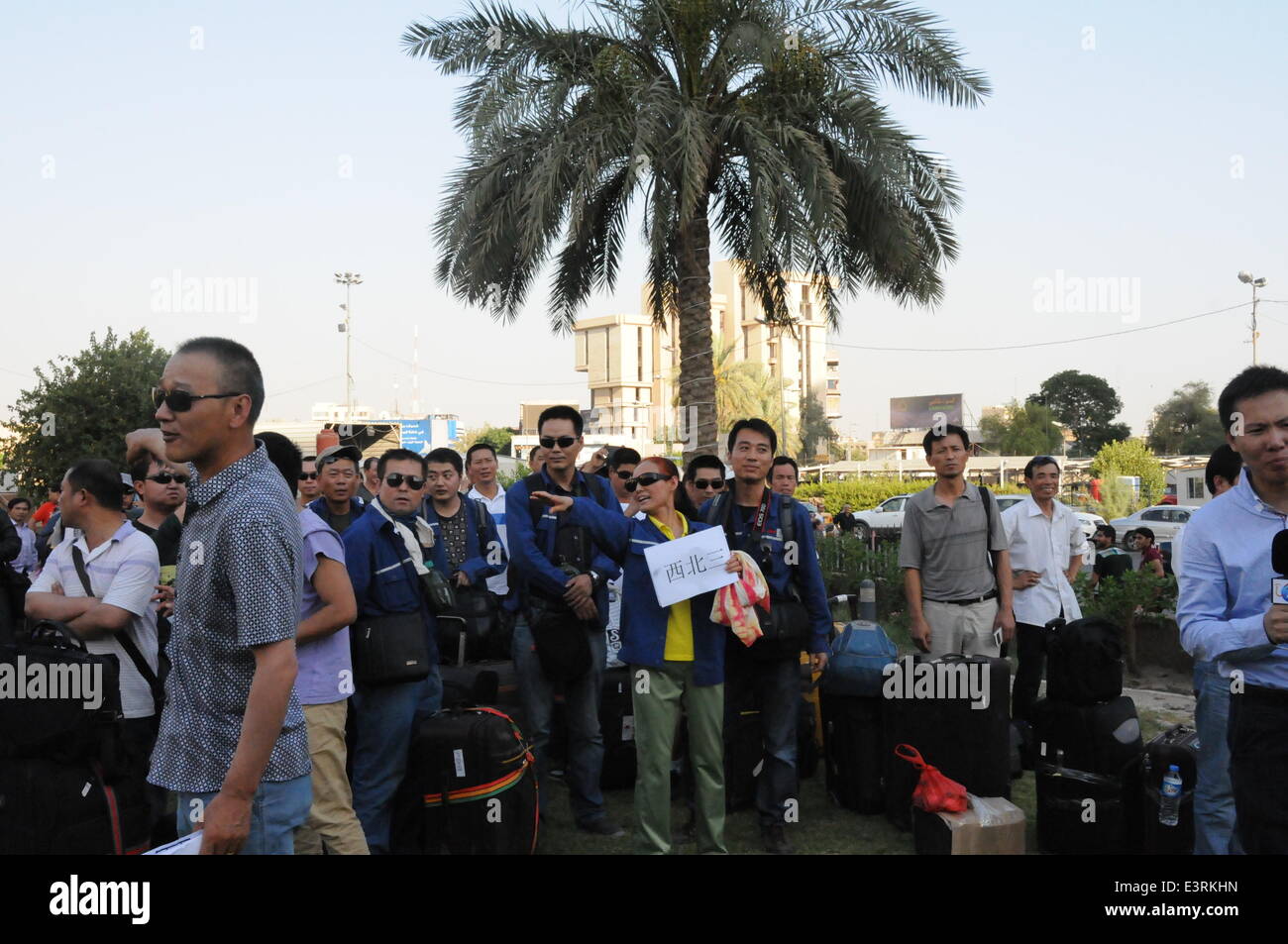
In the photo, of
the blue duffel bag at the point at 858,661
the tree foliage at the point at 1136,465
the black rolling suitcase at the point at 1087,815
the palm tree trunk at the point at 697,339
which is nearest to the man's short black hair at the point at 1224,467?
the black rolling suitcase at the point at 1087,815

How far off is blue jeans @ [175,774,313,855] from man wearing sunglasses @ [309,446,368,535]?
8.40ft

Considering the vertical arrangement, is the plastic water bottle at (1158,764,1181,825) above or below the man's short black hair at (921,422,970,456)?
below

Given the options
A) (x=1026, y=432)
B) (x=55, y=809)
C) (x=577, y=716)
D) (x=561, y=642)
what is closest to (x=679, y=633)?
(x=561, y=642)

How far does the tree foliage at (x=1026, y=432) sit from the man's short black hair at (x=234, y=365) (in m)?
75.6

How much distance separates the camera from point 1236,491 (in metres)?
2.94

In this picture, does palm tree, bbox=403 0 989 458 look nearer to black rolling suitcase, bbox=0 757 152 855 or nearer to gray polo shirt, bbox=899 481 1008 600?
gray polo shirt, bbox=899 481 1008 600

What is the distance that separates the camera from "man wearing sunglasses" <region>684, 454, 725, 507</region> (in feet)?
16.9

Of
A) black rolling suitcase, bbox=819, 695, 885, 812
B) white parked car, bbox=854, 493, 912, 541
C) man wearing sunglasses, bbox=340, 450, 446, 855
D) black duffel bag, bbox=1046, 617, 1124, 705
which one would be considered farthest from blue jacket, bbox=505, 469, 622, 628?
white parked car, bbox=854, 493, 912, 541

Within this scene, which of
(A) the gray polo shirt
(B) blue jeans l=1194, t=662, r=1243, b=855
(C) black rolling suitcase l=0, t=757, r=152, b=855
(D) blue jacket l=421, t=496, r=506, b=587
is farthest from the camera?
(D) blue jacket l=421, t=496, r=506, b=587

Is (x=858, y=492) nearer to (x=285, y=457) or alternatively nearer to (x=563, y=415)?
(x=563, y=415)

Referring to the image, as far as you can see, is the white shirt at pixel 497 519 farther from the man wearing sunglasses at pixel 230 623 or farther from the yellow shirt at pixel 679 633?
the man wearing sunglasses at pixel 230 623

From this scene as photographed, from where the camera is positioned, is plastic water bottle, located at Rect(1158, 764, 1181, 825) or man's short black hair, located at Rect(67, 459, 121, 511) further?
plastic water bottle, located at Rect(1158, 764, 1181, 825)

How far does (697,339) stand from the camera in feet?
39.7

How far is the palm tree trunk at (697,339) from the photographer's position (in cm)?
1202
